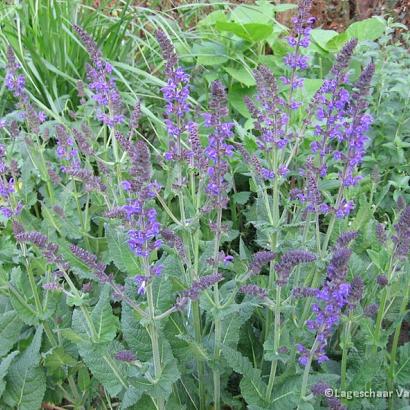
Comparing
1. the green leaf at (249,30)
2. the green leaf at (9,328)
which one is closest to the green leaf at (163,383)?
the green leaf at (9,328)

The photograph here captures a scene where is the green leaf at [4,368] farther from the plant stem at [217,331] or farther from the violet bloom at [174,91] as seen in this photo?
the violet bloom at [174,91]

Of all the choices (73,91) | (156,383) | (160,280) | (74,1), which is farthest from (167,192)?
(74,1)

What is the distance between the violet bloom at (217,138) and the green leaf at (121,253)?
18.3 inches

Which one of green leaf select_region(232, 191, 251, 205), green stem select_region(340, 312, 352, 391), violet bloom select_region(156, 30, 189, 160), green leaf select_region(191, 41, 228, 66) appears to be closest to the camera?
violet bloom select_region(156, 30, 189, 160)

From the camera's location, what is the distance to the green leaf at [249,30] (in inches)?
141

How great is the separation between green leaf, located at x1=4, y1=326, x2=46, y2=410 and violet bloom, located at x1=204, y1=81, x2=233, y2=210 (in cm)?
95

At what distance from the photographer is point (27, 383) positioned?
2143 millimetres

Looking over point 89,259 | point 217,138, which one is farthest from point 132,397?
point 217,138

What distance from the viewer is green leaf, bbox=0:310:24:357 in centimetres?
221

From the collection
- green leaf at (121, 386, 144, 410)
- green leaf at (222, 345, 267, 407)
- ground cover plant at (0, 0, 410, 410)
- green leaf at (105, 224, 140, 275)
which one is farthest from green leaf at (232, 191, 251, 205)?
green leaf at (121, 386, 144, 410)

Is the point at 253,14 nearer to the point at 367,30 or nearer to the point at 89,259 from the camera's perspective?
the point at 367,30

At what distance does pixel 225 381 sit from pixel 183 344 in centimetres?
34

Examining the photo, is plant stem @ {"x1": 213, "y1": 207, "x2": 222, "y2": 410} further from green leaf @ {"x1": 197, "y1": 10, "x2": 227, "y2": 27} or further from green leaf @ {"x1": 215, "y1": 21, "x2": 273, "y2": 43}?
green leaf @ {"x1": 197, "y1": 10, "x2": 227, "y2": 27}

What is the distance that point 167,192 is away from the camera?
8.52ft
